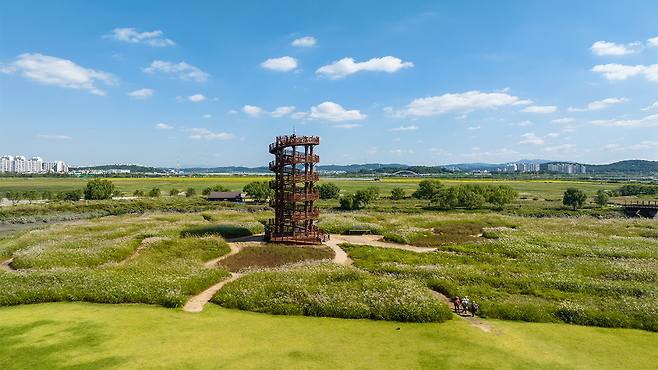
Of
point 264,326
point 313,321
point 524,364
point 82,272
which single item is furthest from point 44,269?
point 524,364

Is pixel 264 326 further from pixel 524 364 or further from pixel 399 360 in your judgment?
pixel 524 364

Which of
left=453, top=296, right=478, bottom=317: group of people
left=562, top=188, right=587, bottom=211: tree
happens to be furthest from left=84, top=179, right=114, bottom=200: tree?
left=562, top=188, right=587, bottom=211: tree

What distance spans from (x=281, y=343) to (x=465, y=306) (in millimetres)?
11584

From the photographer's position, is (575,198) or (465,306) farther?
(575,198)

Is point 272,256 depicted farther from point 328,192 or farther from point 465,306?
point 328,192

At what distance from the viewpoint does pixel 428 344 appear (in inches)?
601

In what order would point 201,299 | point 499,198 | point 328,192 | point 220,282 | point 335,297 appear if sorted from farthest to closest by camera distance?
point 328,192 → point 499,198 → point 220,282 → point 201,299 → point 335,297

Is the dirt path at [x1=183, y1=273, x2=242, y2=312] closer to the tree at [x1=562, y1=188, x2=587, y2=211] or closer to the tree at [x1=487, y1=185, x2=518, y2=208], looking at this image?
the tree at [x1=487, y1=185, x2=518, y2=208]

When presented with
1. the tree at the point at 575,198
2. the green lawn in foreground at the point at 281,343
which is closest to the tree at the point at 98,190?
the green lawn in foreground at the point at 281,343

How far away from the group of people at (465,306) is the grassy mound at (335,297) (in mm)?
1006

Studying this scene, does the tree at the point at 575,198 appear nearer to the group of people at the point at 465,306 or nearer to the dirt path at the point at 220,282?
the group of people at the point at 465,306

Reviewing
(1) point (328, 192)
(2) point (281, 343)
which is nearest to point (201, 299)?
(2) point (281, 343)

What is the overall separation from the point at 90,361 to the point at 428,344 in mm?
14930

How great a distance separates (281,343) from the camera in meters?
15.1
